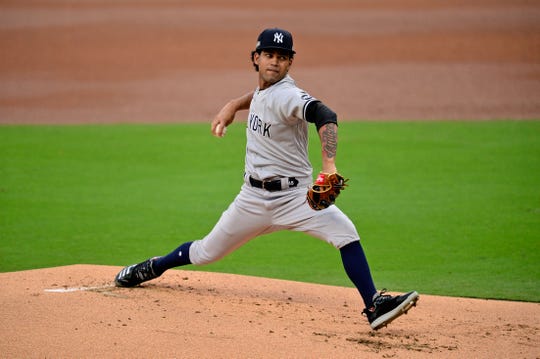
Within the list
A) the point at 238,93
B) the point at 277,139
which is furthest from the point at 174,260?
the point at 238,93

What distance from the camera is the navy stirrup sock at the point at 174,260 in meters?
5.33

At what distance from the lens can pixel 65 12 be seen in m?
23.4

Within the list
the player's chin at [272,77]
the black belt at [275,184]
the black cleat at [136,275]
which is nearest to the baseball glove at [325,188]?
the black belt at [275,184]

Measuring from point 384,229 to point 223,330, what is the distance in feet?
12.8

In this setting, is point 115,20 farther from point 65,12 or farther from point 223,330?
point 223,330

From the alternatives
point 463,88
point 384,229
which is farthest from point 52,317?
point 463,88

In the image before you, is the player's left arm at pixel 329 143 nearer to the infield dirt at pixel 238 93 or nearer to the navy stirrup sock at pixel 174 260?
the infield dirt at pixel 238 93

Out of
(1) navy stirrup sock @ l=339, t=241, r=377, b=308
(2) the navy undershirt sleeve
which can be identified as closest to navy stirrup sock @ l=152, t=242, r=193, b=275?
(1) navy stirrup sock @ l=339, t=241, r=377, b=308

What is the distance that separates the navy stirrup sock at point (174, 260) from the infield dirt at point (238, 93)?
0.51 ft

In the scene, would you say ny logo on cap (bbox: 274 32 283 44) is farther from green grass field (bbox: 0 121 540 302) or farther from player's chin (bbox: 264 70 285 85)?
green grass field (bbox: 0 121 540 302)

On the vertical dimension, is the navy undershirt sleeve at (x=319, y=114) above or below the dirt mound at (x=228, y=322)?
above

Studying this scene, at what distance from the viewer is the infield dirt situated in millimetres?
4449

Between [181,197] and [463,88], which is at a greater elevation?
[463,88]

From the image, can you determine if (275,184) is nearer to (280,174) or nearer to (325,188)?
(280,174)
